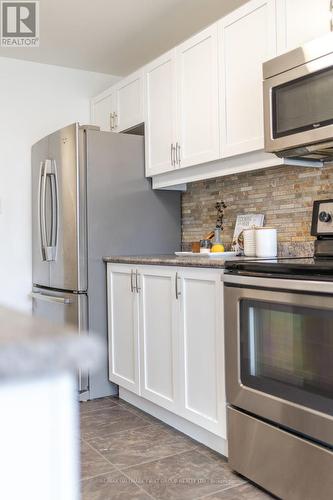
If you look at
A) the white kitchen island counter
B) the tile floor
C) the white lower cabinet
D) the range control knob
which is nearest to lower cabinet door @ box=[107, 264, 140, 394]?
the white lower cabinet

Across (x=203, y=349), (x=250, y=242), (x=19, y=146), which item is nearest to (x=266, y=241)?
(x=250, y=242)

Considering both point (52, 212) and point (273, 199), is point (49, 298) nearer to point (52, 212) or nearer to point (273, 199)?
point (52, 212)

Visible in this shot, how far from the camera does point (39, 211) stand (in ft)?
11.2

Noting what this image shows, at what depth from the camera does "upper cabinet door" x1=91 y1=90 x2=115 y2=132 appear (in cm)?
361

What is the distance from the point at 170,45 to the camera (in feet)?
11.3

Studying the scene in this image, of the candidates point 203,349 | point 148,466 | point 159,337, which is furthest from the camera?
point 159,337

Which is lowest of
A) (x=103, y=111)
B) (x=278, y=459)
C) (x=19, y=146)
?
(x=278, y=459)

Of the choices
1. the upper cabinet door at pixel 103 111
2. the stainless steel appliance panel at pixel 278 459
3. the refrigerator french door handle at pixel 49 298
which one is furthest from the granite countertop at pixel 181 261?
the upper cabinet door at pixel 103 111

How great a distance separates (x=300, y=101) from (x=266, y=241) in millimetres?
731

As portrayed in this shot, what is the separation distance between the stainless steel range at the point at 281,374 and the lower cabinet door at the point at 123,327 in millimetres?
907

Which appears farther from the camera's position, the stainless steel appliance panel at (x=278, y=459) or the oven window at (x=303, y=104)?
the oven window at (x=303, y=104)

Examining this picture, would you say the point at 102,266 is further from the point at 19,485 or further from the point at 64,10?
the point at 19,485

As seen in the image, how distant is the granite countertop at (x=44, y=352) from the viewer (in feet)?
1.53

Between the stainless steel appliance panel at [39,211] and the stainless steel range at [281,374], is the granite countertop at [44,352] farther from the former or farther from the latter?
the stainless steel appliance panel at [39,211]
